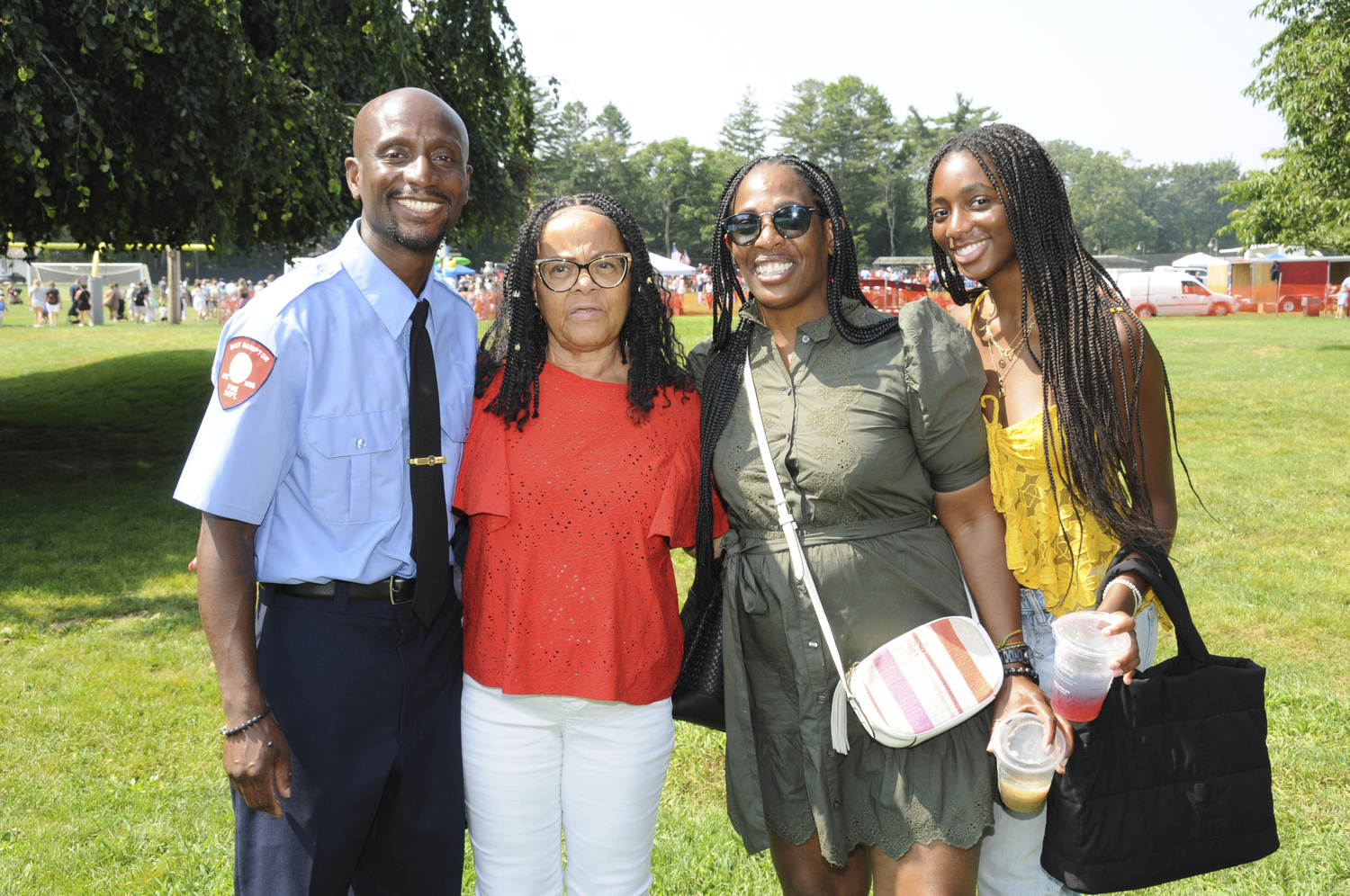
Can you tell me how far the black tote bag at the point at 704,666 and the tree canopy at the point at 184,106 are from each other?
20.8 feet

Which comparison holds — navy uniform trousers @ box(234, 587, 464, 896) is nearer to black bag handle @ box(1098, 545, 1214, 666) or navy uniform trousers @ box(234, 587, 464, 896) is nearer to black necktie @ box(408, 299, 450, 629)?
black necktie @ box(408, 299, 450, 629)

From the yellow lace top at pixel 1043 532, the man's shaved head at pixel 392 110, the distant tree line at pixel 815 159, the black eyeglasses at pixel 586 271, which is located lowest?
the yellow lace top at pixel 1043 532

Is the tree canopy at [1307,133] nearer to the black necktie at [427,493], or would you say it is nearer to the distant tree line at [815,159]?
the black necktie at [427,493]

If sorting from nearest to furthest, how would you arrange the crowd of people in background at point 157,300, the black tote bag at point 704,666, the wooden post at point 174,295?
the black tote bag at point 704,666, the crowd of people in background at point 157,300, the wooden post at point 174,295

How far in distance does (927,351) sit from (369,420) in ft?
4.56

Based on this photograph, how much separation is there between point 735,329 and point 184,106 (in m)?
6.78

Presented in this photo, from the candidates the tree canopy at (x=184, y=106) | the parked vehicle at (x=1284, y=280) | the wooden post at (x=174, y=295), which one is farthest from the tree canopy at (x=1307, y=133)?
the wooden post at (x=174, y=295)

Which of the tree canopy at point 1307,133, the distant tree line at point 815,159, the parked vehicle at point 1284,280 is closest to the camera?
the tree canopy at point 1307,133

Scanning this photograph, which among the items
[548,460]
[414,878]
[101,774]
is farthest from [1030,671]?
[101,774]

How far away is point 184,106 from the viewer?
7637 millimetres

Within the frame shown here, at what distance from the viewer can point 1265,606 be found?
6.09 m

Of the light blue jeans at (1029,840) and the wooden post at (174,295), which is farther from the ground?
the wooden post at (174,295)

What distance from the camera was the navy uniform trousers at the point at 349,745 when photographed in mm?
2326

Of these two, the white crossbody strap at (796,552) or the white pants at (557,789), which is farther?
the white pants at (557,789)
